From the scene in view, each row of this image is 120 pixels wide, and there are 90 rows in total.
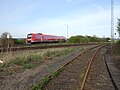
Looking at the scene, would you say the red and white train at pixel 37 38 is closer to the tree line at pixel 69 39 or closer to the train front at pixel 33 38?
the train front at pixel 33 38

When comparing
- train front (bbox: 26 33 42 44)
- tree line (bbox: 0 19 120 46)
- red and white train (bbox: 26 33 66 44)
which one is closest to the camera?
tree line (bbox: 0 19 120 46)

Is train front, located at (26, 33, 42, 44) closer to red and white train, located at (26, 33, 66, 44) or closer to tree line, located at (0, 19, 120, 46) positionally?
red and white train, located at (26, 33, 66, 44)

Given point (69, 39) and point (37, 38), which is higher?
point (37, 38)

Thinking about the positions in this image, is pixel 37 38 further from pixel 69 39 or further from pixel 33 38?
pixel 69 39

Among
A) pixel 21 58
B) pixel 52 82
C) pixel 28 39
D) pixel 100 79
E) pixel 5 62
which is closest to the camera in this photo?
pixel 52 82

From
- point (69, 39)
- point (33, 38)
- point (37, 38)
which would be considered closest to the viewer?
point (33, 38)

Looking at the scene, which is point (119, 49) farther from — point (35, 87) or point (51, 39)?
point (51, 39)

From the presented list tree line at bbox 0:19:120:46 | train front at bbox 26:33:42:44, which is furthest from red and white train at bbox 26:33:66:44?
tree line at bbox 0:19:120:46

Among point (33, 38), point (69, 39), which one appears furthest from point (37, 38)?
point (69, 39)

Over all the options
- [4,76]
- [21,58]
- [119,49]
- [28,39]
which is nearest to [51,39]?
[28,39]

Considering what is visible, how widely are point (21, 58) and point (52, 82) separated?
8.61 meters

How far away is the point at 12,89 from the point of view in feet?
28.1

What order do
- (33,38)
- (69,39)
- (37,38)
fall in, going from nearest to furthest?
1. (33,38)
2. (37,38)
3. (69,39)

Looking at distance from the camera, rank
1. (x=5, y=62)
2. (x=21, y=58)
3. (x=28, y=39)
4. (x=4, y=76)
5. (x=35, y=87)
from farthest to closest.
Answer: (x=28, y=39) → (x=21, y=58) → (x=5, y=62) → (x=4, y=76) → (x=35, y=87)
